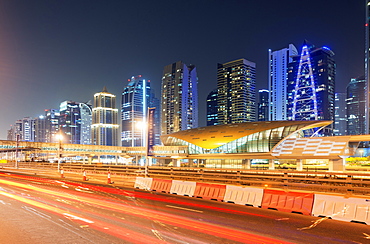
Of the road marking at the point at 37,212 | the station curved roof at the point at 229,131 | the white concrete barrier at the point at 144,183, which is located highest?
the station curved roof at the point at 229,131

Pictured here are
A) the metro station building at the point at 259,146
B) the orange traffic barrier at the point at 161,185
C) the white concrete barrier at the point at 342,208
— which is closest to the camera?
the white concrete barrier at the point at 342,208

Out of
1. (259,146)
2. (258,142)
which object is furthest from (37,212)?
(258,142)

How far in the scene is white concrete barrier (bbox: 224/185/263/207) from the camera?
609 inches

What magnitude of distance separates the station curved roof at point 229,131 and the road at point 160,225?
75.9 metres

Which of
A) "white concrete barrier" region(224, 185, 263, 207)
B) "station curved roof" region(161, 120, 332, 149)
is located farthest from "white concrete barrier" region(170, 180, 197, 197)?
"station curved roof" region(161, 120, 332, 149)

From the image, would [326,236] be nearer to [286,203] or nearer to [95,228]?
A: [286,203]

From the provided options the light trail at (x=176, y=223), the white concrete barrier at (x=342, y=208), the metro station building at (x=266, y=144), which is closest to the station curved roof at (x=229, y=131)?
the metro station building at (x=266, y=144)

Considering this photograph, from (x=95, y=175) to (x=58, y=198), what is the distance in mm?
18280

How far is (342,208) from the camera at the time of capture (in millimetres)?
12289

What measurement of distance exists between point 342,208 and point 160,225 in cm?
756

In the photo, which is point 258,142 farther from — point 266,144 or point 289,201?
point 289,201

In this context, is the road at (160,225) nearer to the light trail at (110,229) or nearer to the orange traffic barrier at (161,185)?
the light trail at (110,229)

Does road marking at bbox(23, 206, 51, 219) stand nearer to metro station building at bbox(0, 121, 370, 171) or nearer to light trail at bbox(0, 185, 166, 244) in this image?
light trail at bbox(0, 185, 166, 244)

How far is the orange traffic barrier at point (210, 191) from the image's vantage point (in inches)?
686
